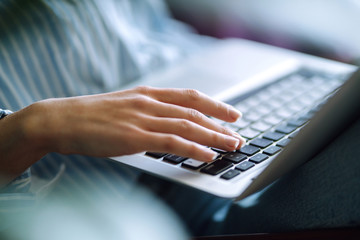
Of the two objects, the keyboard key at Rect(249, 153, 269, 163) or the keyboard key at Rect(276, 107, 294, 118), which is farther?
the keyboard key at Rect(276, 107, 294, 118)

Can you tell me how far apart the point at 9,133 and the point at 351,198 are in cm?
41

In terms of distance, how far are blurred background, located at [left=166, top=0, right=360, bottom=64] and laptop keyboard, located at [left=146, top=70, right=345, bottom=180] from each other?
49 cm

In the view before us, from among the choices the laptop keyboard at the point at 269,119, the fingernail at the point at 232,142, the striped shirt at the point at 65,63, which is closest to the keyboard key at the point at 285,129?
the laptop keyboard at the point at 269,119

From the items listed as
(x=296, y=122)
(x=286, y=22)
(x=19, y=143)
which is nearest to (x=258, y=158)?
(x=296, y=122)

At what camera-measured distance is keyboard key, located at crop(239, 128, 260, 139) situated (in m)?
0.55

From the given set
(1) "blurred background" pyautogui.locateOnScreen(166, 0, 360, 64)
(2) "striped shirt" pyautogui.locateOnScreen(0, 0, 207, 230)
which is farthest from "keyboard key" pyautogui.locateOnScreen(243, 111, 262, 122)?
(1) "blurred background" pyautogui.locateOnScreen(166, 0, 360, 64)

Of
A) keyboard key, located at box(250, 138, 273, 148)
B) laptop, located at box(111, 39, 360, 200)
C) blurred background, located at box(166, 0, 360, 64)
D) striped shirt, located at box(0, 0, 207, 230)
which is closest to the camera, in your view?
laptop, located at box(111, 39, 360, 200)

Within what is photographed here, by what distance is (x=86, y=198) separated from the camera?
0.69 metres

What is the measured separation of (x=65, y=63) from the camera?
0.72m

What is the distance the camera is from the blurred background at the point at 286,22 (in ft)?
4.08

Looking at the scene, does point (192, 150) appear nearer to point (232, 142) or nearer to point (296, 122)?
point (232, 142)

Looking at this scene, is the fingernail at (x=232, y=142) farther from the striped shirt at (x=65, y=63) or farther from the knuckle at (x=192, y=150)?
the striped shirt at (x=65, y=63)

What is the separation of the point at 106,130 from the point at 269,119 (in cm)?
27

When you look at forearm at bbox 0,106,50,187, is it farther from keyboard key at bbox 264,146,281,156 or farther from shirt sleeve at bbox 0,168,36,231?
keyboard key at bbox 264,146,281,156
